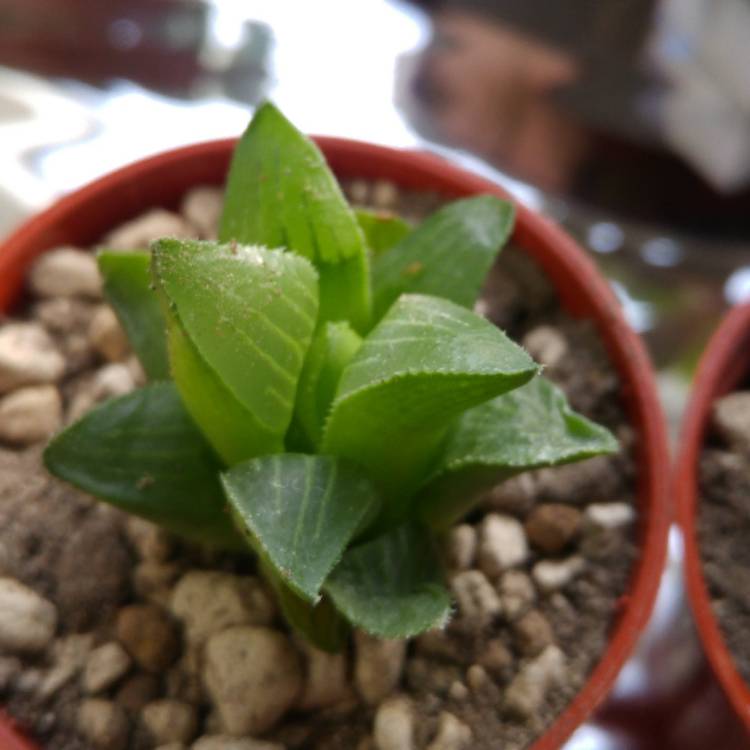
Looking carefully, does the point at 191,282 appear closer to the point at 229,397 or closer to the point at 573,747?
the point at 229,397

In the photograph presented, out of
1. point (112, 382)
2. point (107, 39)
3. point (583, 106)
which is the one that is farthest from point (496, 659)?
point (107, 39)

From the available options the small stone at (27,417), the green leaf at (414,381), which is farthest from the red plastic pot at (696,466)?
the small stone at (27,417)

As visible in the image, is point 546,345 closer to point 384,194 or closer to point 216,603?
A: point 384,194

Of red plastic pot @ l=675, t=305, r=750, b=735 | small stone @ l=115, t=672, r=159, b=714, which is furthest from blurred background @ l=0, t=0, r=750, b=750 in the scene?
small stone @ l=115, t=672, r=159, b=714

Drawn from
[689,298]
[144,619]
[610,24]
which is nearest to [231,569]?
[144,619]

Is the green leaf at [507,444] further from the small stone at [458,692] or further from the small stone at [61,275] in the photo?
the small stone at [61,275]

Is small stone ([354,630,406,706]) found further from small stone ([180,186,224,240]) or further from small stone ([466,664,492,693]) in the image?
small stone ([180,186,224,240])
